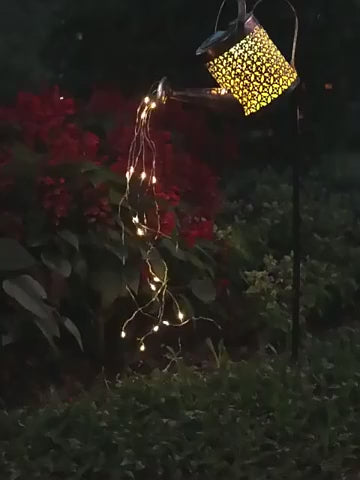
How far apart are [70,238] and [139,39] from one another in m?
2.40

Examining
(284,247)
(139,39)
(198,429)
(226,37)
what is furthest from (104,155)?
(139,39)

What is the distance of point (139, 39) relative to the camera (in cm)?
569

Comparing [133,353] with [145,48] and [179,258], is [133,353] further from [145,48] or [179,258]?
[145,48]

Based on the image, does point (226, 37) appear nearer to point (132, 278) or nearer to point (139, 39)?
point (132, 278)

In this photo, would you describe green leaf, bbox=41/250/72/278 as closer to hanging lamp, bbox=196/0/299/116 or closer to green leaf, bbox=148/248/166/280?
green leaf, bbox=148/248/166/280

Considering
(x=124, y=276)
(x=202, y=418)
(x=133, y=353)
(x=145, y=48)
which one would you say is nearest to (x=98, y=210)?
(x=124, y=276)

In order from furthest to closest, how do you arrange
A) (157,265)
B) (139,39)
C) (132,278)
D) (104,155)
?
1. (139,39)
2. (104,155)
3. (157,265)
4. (132,278)

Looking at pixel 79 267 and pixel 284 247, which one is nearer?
pixel 79 267

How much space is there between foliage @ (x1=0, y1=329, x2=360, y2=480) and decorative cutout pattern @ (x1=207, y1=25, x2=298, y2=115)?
0.97 m

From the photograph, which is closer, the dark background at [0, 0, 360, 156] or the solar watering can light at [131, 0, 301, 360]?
the solar watering can light at [131, 0, 301, 360]

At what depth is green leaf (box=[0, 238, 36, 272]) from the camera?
3396mm

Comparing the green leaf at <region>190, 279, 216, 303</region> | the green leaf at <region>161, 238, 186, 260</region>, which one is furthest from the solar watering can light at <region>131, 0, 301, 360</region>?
the green leaf at <region>190, 279, 216, 303</region>

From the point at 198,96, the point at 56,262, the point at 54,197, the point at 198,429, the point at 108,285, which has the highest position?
the point at 198,96

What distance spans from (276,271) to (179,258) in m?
0.75
